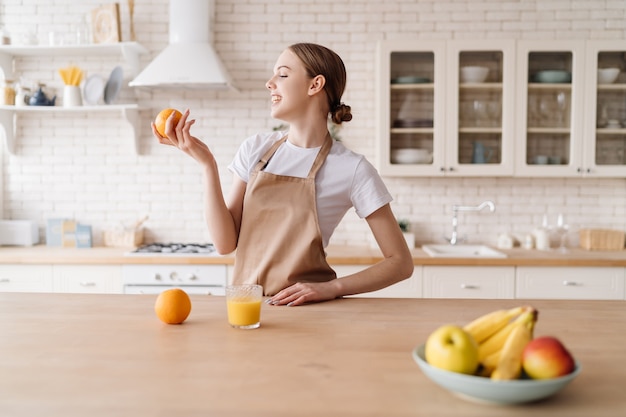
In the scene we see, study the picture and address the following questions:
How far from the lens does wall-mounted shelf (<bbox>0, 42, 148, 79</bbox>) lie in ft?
13.2

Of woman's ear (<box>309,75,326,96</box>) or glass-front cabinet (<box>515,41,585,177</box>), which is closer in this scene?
woman's ear (<box>309,75,326,96</box>)

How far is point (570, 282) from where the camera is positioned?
362 cm

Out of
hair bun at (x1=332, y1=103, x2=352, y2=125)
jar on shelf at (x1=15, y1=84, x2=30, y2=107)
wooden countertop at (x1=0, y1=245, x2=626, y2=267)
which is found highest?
jar on shelf at (x1=15, y1=84, x2=30, y2=107)

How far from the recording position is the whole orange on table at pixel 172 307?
4.96 ft

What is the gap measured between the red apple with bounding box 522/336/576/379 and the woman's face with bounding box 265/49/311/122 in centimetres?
117

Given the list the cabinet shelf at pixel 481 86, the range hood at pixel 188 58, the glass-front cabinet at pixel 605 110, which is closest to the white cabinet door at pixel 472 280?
the glass-front cabinet at pixel 605 110

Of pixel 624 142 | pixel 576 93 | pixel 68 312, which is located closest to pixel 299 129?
pixel 68 312

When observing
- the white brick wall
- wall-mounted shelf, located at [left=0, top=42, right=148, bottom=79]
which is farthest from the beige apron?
wall-mounted shelf, located at [left=0, top=42, right=148, bottom=79]

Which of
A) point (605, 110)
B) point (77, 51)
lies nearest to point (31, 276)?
point (77, 51)

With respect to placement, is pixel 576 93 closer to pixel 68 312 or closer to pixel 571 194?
pixel 571 194

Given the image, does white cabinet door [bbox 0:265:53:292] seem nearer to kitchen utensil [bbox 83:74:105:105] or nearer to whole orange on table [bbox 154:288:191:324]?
kitchen utensil [bbox 83:74:105:105]

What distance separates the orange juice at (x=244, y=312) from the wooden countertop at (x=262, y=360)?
34mm

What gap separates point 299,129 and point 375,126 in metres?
2.32

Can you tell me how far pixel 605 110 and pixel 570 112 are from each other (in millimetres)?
240
